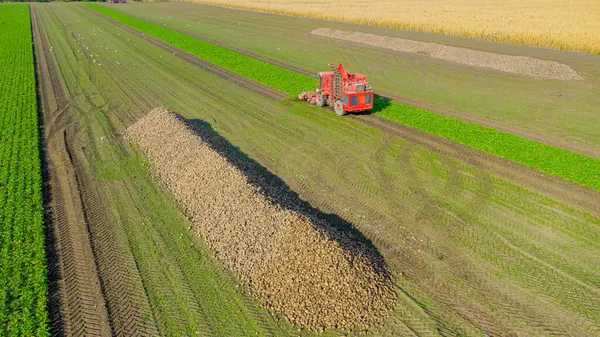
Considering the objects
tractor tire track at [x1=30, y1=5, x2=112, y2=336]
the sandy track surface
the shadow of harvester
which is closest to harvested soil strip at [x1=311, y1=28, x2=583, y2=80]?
the sandy track surface

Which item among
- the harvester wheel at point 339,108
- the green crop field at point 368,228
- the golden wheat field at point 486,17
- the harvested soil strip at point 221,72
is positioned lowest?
the green crop field at point 368,228

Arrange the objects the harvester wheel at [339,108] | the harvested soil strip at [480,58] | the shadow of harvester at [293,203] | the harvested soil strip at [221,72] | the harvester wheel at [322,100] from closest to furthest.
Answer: the shadow of harvester at [293,203] < the harvester wheel at [339,108] < the harvester wheel at [322,100] < the harvested soil strip at [221,72] < the harvested soil strip at [480,58]

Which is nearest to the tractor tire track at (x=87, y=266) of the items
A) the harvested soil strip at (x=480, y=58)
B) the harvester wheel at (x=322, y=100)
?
the harvester wheel at (x=322, y=100)

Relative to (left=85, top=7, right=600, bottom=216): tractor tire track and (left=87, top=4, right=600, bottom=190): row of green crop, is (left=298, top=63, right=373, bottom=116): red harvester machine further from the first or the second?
(left=87, top=4, right=600, bottom=190): row of green crop

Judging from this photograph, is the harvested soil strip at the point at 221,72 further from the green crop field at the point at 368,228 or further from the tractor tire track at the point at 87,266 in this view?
the tractor tire track at the point at 87,266

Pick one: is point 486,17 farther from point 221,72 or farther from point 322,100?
point 322,100

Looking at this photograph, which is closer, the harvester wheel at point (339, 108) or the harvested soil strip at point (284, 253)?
the harvested soil strip at point (284, 253)
